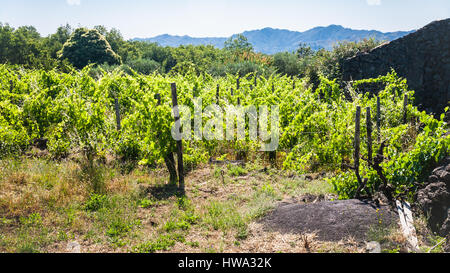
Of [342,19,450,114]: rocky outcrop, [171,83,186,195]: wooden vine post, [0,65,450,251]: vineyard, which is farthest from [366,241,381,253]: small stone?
[342,19,450,114]: rocky outcrop

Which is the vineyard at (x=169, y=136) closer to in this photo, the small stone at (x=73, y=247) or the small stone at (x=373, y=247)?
the small stone at (x=73, y=247)

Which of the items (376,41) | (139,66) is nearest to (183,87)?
(376,41)

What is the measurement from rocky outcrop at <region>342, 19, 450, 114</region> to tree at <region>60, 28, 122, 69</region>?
900 inches

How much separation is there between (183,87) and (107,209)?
3.51m

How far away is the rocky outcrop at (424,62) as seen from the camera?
36.6 ft

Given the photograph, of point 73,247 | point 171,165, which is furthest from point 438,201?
point 73,247

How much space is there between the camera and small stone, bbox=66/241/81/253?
4375 millimetres

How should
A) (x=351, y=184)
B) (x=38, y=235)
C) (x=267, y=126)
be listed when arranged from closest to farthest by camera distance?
(x=38, y=235) → (x=351, y=184) → (x=267, y=126)

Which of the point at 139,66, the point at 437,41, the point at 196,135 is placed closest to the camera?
the point at 196,135

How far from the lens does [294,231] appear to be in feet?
15.0

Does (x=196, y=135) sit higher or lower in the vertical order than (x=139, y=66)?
lower

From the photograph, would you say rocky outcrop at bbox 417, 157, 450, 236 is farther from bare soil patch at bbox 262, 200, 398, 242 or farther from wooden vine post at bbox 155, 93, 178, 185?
wooden vine post at bbox 155, 93, 178, 185

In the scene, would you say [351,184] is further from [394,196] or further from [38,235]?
[38,235]

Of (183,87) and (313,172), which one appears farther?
(183,87)
